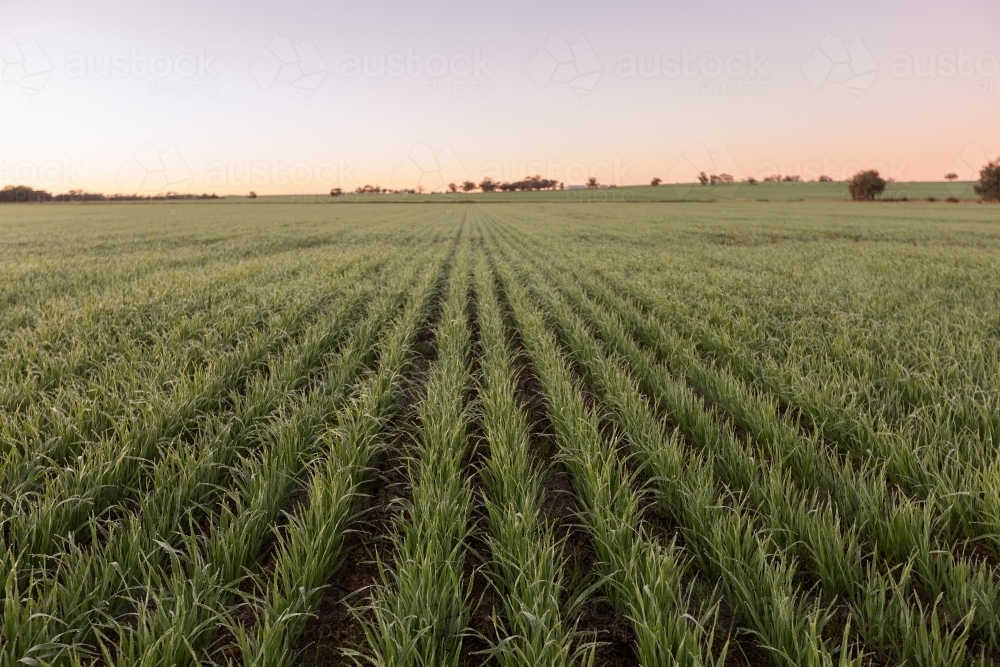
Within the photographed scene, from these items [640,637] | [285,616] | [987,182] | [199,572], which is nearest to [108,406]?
[199,572]

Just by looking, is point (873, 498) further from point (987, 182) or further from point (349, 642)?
point (987, 182)

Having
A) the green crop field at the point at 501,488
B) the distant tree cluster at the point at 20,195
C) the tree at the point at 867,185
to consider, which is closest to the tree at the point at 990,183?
the tree at the point at 867,185

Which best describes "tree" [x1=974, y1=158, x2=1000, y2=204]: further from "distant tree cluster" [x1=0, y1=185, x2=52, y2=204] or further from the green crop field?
"distant tree cluster" [x1=0, y1=185, x2=52, y2=204]

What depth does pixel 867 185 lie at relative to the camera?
→ 86250 mm

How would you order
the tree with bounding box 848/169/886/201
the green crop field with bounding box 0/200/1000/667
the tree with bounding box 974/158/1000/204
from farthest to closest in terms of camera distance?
the tree with bounding box 848/169/886/201
the tree with bounding box 974/158/1000/204
the green crop field with bounding box 0/200/1000/667

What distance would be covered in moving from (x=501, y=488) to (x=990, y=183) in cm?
11237

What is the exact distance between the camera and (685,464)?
309cm

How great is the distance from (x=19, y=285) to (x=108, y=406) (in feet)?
27.8

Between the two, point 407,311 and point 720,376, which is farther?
point 407,311

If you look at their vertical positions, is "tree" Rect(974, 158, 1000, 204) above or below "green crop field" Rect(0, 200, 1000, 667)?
above

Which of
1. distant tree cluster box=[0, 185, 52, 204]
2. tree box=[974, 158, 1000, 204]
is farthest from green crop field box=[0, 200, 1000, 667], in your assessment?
distant tree cluster box=[0, 185, 52, 204]

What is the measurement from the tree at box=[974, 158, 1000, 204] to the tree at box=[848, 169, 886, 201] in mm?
13290

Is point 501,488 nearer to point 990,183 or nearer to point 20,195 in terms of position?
point 990,183

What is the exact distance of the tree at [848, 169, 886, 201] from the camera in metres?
86.2
